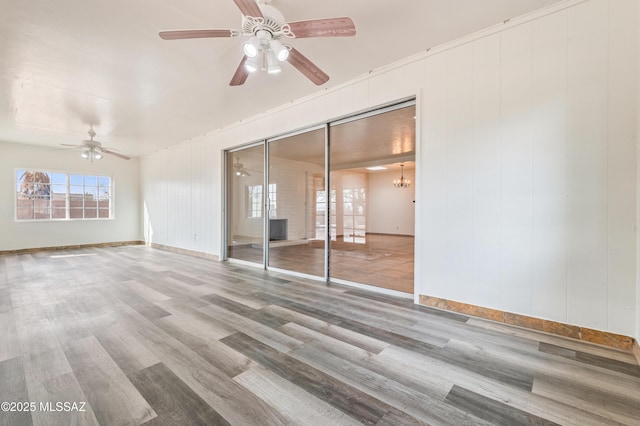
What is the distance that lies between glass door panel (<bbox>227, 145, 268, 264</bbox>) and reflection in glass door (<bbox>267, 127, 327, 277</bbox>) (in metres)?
0.35

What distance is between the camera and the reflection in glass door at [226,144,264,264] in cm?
535

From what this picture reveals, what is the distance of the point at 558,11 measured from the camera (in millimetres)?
2217

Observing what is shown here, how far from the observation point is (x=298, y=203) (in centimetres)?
699

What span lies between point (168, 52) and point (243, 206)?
3.21 m

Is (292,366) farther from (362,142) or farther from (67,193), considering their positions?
(67,193)

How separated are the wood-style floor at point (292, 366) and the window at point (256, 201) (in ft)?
7.77

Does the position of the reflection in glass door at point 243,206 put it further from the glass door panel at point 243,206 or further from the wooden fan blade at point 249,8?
the wooden fan blade at point 249,8

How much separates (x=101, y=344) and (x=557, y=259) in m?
3.77

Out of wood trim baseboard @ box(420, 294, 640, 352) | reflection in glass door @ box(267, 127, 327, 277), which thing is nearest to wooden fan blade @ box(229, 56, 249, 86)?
reflection in glass door @ box(267, 127, 327, 277)

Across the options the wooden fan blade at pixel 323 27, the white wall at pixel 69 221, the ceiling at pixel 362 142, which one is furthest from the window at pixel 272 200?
the white wall at pixel 69 221

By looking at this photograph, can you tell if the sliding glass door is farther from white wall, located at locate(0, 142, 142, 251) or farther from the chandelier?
white wall, located at locate(0, 142, 142, 251)

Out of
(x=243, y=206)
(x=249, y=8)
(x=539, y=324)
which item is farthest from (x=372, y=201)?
(x=249, y=8)

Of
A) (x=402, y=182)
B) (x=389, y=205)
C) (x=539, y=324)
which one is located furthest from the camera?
(x=389, y=205)

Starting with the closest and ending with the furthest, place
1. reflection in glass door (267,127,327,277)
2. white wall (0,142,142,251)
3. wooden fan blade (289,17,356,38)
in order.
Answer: wooden fan blade (289,17,356,38) → reflection in glass door (267,127,327,277) → white wall (0,142,142,251)
